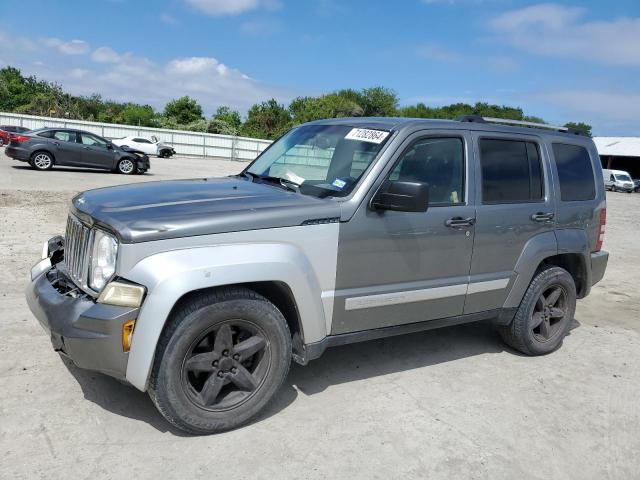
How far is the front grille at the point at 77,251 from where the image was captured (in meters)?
3.43

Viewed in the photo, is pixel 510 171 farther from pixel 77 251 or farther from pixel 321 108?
pixel 321 108

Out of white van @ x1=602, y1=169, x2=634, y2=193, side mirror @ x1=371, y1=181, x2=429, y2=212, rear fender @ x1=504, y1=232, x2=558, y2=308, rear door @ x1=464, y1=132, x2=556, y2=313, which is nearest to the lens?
side mirror @ x1=371, y1=181, x2=429, y2=212

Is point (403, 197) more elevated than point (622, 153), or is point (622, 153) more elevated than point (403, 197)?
point (622, 153)

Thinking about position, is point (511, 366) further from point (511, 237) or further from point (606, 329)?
point (606, 329)

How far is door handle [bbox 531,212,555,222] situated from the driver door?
2.42 ft

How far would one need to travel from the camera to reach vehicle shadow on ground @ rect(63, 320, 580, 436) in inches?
146

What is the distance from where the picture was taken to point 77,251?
3582 millimetres

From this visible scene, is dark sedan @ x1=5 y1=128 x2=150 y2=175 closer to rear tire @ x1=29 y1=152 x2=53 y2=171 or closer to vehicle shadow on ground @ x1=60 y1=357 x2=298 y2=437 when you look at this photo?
rear tire @ x1=29 y1=152 x2=53 y2=171

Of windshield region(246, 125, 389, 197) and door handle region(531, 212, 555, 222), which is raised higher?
windshield region(246, 125, 389, 197)

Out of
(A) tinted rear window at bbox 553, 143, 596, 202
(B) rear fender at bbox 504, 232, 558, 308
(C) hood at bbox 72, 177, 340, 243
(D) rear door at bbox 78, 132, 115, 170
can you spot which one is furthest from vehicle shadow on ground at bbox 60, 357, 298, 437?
(D) rear door at bbox 78, 132, 115, 170

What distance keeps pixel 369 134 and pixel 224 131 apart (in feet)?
190

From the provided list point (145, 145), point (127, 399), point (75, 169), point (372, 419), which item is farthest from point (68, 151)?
point (372, 419)

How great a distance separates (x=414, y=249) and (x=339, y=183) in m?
0.72

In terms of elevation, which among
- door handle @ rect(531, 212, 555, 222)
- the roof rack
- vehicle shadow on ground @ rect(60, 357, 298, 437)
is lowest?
vehicle shadow on ground @ rect(60, 357, 298, 437)
